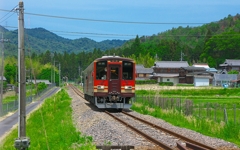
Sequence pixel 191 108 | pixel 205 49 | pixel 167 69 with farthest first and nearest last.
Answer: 1. pixel 205 49
2. pixel 167 69
3. pixel 191 108

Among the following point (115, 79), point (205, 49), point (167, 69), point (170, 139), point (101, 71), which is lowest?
point (170, 139)

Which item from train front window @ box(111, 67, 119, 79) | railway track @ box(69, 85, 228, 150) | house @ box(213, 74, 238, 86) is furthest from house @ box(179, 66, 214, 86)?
railway track @ box(69, 85, 228, 150)

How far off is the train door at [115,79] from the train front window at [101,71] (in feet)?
1.22

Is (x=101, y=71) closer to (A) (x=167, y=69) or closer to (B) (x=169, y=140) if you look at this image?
(B) (x=169, y=140)

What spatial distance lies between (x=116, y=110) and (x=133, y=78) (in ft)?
9.23

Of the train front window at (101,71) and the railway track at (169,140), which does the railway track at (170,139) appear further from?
the train front window at (101,71)

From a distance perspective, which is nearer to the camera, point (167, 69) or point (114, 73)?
point (114, 73)

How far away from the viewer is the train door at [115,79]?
21.5m

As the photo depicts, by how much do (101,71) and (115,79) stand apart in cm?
93

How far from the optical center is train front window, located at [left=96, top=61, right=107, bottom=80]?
21.6 m

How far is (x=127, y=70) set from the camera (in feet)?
72.1

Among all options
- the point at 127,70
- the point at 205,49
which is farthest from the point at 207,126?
the point at 205,49

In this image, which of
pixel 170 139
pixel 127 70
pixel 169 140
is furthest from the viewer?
pixel 127 70

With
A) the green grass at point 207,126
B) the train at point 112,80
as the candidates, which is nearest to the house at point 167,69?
the train at point 112,80
